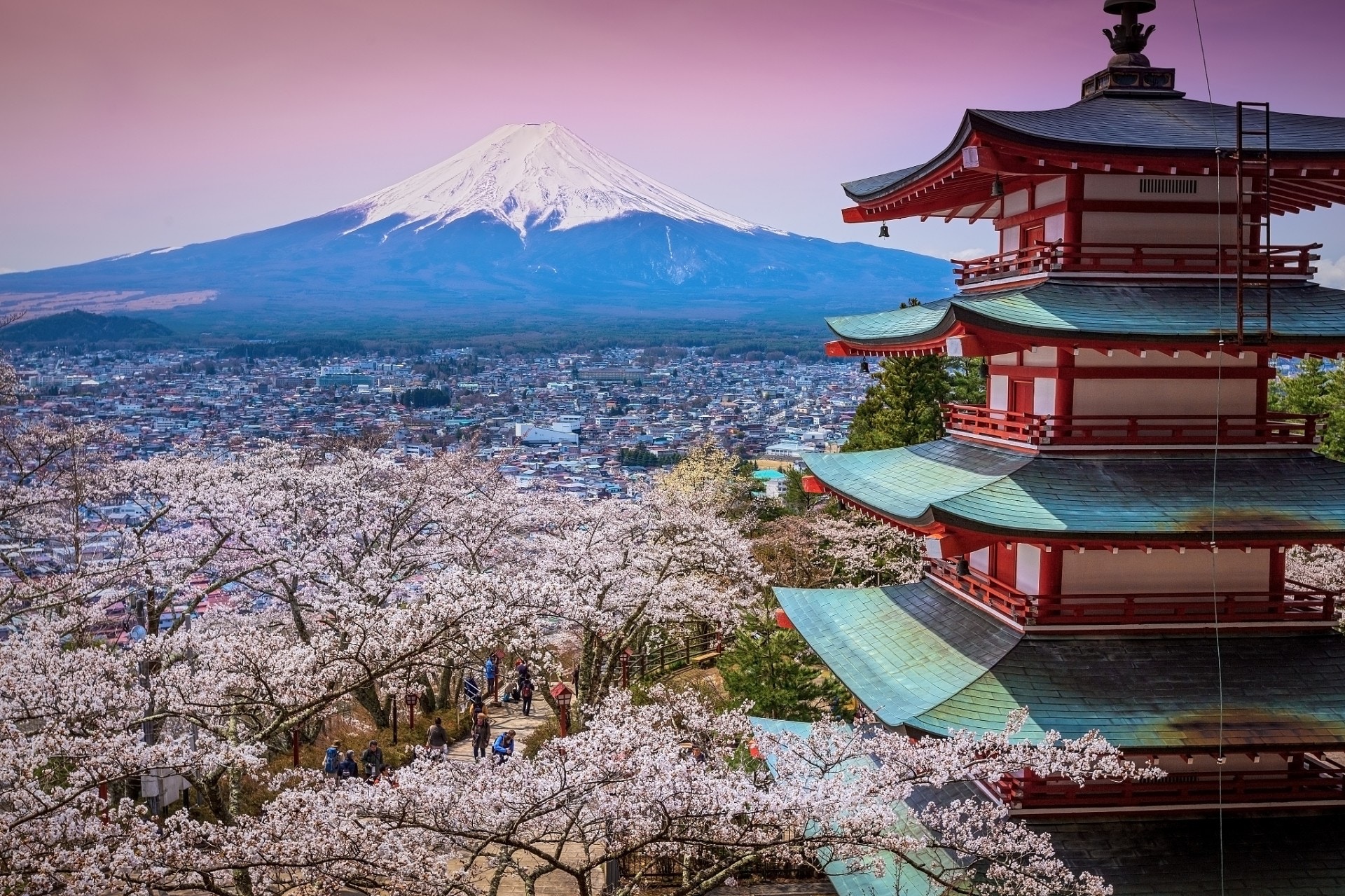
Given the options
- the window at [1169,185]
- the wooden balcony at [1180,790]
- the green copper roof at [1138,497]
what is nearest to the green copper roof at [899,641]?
the wooden balcony at [1180,790]

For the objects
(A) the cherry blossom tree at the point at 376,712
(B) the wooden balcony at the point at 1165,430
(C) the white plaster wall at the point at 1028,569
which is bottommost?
(A) the cherry blossom tree at the point at 376,712

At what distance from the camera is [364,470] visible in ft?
73.6

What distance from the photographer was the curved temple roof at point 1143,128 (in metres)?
9.21

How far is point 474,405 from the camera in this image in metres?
72.9

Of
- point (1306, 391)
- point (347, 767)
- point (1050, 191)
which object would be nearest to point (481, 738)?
point (347, 767)

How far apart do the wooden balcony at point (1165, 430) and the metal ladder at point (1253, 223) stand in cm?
105

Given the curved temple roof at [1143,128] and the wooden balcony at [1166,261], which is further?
the wooden balcony at [1166,261]

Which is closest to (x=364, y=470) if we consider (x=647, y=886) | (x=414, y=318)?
(x=647, y=886)

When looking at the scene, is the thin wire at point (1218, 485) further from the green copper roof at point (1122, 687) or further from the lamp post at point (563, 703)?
the lamp post at point (563, 703)

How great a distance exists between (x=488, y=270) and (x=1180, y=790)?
138 metres

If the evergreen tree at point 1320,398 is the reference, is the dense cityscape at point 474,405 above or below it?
below

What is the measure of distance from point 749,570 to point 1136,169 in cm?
1458

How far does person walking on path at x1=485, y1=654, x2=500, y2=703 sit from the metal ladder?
15891 mm

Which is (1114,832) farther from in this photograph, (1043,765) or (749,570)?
(749,570)
